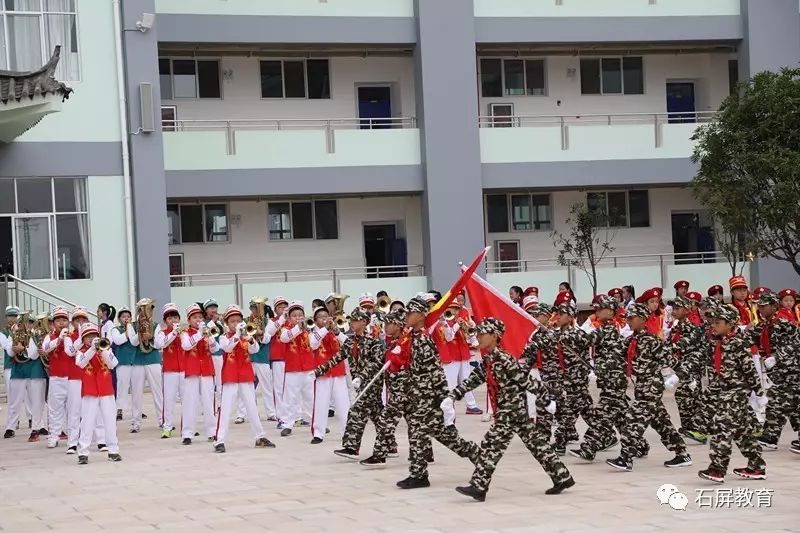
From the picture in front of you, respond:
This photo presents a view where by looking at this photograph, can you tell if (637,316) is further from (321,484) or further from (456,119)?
(456,119)

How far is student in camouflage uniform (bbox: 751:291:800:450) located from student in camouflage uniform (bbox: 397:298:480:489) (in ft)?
12.0

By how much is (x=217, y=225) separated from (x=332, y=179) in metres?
3.66

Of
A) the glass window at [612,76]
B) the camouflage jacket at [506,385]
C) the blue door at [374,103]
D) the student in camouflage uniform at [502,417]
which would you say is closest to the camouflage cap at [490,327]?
the student in camouflage uniform at [502,417]

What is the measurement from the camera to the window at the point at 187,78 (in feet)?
103

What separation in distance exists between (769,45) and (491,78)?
725cm

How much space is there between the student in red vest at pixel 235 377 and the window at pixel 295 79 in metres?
16.7

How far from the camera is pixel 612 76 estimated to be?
34.1 m

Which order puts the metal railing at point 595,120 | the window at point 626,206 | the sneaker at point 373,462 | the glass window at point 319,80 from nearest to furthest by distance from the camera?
1. the sneaker at point 373,462
2. the metal railing at point 595,120
3. the glass window at point 319,80
4. the window at point 626,206

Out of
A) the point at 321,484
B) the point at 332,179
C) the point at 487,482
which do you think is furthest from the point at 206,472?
the point at 332,179

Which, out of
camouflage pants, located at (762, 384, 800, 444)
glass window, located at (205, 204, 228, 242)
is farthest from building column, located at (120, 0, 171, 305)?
camouflage pants, located at (762, 384, 800, 444)

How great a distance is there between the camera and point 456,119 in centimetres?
3075

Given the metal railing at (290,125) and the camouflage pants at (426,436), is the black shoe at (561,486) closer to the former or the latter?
the camouflage pants at (426,436)

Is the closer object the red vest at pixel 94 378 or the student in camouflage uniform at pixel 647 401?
the student in camouflage uniform at pixel 647 401

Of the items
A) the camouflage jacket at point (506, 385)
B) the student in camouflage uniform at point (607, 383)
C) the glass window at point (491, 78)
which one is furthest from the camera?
the glass window at point (491, 78)
